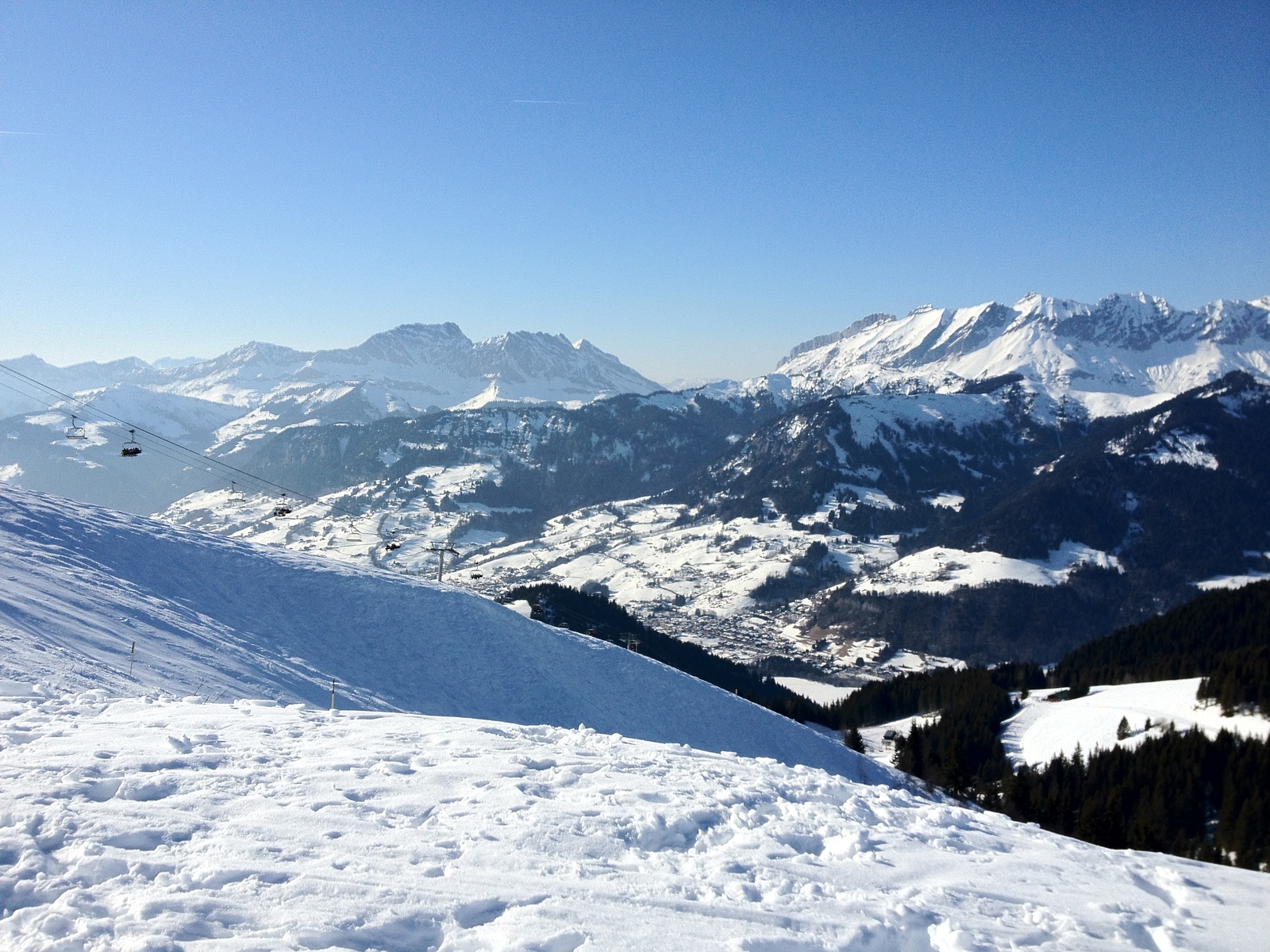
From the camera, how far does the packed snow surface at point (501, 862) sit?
8.88 metres

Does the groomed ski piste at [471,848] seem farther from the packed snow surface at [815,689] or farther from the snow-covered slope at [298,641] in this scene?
the packed snow surface at [815,689]

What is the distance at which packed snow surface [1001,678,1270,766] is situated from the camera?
69.8 metres

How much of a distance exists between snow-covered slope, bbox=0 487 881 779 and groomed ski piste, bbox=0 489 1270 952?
42.1 inches

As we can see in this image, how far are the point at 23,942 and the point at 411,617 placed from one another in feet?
118

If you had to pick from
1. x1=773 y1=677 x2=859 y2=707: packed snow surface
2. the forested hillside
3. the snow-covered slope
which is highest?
the snow-covered slope

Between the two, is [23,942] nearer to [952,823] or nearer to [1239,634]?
[952,823]

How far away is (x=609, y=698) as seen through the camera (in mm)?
44375

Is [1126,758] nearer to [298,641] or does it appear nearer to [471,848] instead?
[298,641]

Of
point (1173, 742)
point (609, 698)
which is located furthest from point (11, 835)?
point (1173, 742)

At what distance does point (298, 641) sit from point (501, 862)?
96.5 feet

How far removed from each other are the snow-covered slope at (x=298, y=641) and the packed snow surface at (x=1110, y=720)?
37.2m

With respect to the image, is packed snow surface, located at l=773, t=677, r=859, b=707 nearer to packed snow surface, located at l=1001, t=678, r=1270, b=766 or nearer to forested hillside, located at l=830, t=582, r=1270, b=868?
forested hillside, located at l=830, t=582, r=1270, b=868

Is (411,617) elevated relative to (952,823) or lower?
lower

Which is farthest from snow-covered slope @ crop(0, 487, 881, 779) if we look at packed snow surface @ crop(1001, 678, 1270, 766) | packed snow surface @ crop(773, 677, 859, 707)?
packed snow surface @ crop(773, 677, 859, 707)
